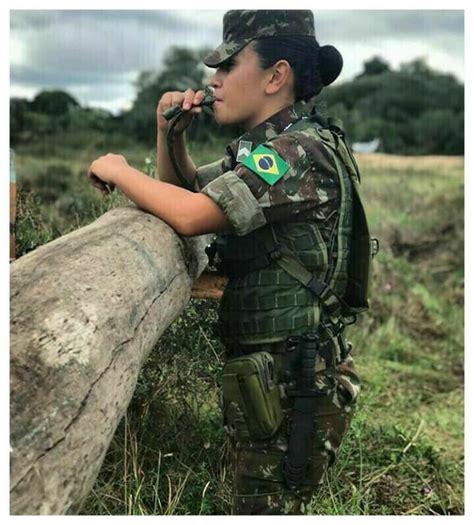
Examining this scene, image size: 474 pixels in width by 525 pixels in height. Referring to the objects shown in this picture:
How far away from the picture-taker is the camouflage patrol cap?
272 cm

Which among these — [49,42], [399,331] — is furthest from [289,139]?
[399,331]

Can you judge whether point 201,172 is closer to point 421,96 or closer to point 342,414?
point 342,414

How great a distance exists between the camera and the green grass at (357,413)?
128 inches

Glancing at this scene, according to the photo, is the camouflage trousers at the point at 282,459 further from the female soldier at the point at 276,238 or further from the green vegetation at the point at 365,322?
the green vegetation at the point at 365,322

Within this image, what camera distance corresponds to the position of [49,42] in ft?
Result: 11.6

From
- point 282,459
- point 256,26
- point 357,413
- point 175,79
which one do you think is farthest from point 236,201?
point 175,79

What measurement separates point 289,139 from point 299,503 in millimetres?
1256

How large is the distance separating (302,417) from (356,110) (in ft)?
26.8

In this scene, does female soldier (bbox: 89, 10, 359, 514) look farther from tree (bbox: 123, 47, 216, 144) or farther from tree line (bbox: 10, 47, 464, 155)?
tree line (bbox: 10, 47, 464, 155)

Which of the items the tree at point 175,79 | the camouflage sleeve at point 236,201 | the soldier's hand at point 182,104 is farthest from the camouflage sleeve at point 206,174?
the tree at point 175,79

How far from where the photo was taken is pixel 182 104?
2.81 m

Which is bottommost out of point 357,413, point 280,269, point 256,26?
point 357,413

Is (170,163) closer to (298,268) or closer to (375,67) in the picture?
(298,268)

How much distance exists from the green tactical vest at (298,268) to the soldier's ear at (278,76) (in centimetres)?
15
